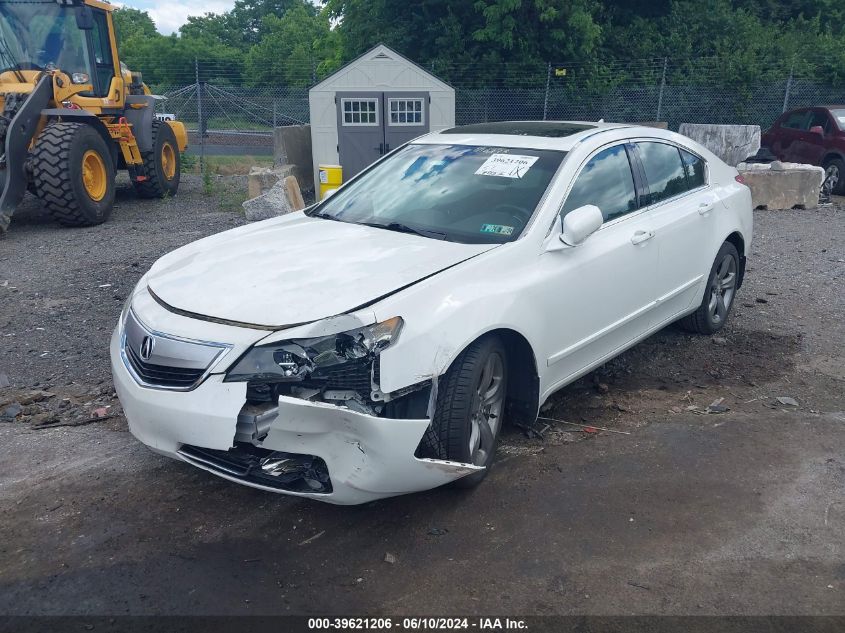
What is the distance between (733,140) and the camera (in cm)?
1479

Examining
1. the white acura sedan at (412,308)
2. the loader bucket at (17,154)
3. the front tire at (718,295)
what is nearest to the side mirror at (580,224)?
the white acura sedan at (412,308)

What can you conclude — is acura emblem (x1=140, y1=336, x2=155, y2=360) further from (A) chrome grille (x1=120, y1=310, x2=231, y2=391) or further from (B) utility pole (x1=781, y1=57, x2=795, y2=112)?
(B) utility pole (x1=781, y1=57, x2=795, y2=112)

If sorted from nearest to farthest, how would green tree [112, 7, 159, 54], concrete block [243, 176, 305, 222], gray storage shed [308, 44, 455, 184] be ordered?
1. concrete block [243, 176, 305, 222]
2. gray storage shed [308, 44, 455, 184]
3. green tree [112, 7, 159, 54]

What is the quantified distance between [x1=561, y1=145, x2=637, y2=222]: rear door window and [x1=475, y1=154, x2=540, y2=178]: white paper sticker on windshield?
305 mm

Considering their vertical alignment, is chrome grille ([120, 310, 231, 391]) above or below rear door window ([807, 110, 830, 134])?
below

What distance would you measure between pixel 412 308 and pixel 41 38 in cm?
982

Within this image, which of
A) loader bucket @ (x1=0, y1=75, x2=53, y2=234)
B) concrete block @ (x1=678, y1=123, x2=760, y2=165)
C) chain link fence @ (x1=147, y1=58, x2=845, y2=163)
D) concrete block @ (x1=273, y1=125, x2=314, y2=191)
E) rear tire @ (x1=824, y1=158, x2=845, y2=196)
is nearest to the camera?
loader bucket @ (x1=0, y1=75, x2=53, y2=234)

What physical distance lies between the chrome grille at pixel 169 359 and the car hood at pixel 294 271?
157mm

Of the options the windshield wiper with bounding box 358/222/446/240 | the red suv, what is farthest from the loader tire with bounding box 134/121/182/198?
the red suv

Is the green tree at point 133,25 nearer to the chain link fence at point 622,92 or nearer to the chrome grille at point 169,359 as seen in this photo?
the chain link fence at point 622,92

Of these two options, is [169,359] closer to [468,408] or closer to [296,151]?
[468,408]

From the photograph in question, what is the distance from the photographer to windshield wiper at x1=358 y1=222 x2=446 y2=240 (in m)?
4.08

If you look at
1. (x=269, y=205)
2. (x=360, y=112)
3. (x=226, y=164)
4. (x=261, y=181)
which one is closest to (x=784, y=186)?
(x=360, y=112)

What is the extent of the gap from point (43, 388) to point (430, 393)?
3.08 m
